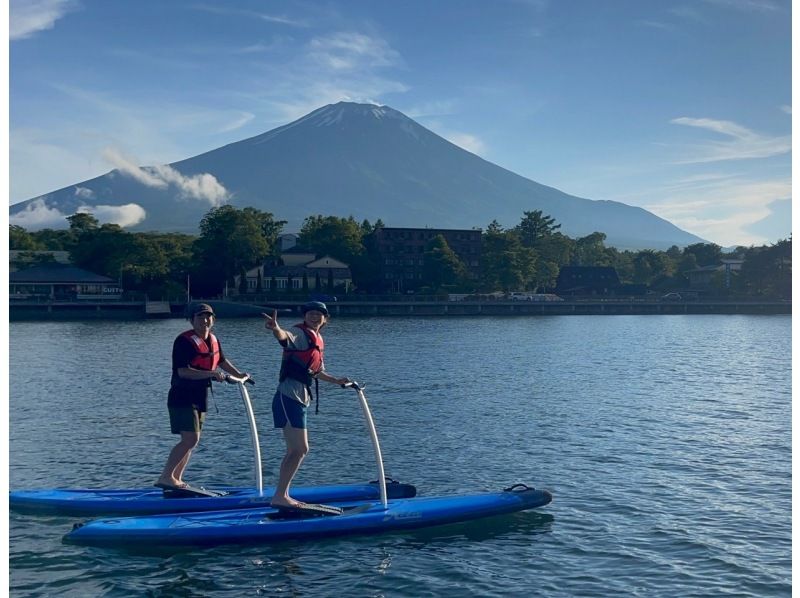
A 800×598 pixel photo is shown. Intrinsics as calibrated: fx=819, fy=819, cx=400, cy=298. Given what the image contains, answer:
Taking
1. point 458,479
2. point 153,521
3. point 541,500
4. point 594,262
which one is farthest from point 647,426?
point 594,262

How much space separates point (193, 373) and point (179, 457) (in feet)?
5.71

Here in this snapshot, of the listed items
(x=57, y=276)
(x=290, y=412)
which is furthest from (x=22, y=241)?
(x=290, y=412)

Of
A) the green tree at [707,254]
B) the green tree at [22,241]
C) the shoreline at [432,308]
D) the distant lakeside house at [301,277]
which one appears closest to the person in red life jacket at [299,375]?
the shoreline at [432,308]

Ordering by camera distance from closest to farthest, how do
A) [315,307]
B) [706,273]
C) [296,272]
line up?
[315,307] < [296,272] < [706,273]

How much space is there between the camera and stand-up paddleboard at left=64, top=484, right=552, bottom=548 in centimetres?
1216

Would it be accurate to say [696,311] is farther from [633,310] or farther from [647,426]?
[647,426]

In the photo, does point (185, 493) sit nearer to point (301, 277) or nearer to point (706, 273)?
point (301, 277)

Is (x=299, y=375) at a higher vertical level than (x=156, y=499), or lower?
higher

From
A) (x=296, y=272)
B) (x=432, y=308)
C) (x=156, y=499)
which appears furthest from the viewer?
(x=296, y=272)

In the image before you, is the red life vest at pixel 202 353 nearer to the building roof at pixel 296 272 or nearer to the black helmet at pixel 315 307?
the black helmet at pixel 315 307

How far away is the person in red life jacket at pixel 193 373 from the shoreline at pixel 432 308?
77.5 metres

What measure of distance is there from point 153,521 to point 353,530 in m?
3.03

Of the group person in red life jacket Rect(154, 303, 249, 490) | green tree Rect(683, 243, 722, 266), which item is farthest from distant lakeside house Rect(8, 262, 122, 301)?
green tree Rect(683, 243, 722, 266)

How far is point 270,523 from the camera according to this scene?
1237 centimetres
